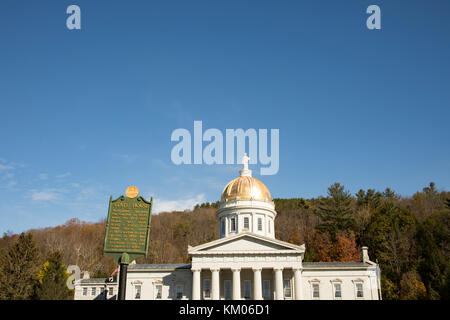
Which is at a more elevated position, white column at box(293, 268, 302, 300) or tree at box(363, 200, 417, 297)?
tree at box(363, 200, 417, 297)

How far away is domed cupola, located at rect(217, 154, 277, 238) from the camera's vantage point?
189ft

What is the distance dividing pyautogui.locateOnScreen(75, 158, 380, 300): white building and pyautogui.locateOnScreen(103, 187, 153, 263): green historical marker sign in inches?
1237

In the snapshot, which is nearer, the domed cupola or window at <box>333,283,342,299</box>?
window at <box>333,283,342,299</box>

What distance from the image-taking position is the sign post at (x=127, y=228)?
1781 cm

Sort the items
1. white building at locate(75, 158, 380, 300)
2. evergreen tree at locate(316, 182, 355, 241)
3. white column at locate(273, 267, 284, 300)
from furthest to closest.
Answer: evergreen tree at locate(316, 182, 355, 241) → white building at locate(75, 158, 380, 300) → white column at locate(273, 267, 284, 300)

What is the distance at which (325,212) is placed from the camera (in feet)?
281

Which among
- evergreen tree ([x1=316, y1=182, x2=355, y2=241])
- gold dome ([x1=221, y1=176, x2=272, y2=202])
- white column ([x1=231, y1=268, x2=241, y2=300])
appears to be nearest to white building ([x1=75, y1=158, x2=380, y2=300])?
white column ([x1=231, y1=268, x2=241, y2=300])

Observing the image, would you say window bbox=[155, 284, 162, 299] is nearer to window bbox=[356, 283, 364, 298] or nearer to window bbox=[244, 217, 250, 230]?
window bbox=[244, 217, 250, 230]

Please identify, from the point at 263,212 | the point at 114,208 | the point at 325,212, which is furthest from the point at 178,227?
the point at 114,208

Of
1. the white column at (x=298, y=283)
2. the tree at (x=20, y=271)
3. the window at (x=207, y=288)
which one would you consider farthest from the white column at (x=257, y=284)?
the tree at (x=20, y=271)

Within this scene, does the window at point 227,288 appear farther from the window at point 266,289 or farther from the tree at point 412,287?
the tree at point 412,287

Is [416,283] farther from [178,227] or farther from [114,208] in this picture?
[178,227]
